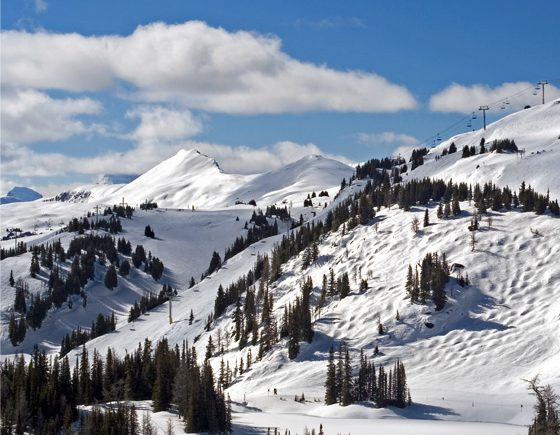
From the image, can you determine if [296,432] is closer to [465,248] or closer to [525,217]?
[465,248]

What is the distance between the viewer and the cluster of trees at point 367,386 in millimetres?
129875

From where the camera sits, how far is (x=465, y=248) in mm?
182250

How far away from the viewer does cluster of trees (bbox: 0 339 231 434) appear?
99312 millimetres

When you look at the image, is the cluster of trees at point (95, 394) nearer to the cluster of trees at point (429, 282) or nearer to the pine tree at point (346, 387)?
the pine tree at point (346, 387)

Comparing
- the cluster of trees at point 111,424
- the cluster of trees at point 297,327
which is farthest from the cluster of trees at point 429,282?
the cluster of trees at point 111,424

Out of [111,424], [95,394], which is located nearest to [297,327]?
[95,394]

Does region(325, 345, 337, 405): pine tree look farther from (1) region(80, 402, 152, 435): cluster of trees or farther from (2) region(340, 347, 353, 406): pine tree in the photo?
(1) region(80, 402, 152, 435): cluster of trees

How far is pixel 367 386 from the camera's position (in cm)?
13488

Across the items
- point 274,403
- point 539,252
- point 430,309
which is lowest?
point 274,403

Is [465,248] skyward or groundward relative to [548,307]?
skyward

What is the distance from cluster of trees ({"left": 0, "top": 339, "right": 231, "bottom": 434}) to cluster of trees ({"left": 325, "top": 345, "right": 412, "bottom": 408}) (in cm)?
2454

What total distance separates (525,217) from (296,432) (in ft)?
345

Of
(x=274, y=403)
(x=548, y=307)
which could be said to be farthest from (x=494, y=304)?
(x=274, y=403)

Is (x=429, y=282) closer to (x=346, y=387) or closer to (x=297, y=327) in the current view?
(x=297, y=327)
